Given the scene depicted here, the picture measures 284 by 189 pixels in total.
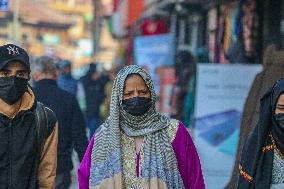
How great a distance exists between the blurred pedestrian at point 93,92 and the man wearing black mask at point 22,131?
809cm

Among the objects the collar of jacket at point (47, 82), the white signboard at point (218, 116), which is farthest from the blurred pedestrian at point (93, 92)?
the collar of jacket at point (47, 82)

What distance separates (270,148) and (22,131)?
4.59 ft

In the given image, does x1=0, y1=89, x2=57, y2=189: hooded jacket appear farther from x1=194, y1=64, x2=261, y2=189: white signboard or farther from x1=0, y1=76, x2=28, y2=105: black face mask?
x1=194, y1=64, x2=261, y2=189: white signboard

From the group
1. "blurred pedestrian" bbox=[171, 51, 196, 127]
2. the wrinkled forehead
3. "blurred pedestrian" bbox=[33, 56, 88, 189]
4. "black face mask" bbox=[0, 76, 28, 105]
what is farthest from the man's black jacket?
"blurred pedestrian" bbox=[171, 51, 196, 127]

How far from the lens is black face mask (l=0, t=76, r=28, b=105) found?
4.12m

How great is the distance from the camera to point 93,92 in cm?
1397

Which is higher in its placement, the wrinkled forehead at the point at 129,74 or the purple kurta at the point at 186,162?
the wrinkled forehead at the point at 129,74

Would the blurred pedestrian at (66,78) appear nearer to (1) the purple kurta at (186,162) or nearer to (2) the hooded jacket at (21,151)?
(2) the hooded jacket at (21,151)

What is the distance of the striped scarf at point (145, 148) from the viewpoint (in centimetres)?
393

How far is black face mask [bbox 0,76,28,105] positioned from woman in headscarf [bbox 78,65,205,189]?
51 cm

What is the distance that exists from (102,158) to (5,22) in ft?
187

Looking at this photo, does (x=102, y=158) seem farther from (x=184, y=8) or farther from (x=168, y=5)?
(x=168, y=5)

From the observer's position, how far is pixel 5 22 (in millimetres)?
59438

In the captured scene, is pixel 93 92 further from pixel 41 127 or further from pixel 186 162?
pixel 186 162
